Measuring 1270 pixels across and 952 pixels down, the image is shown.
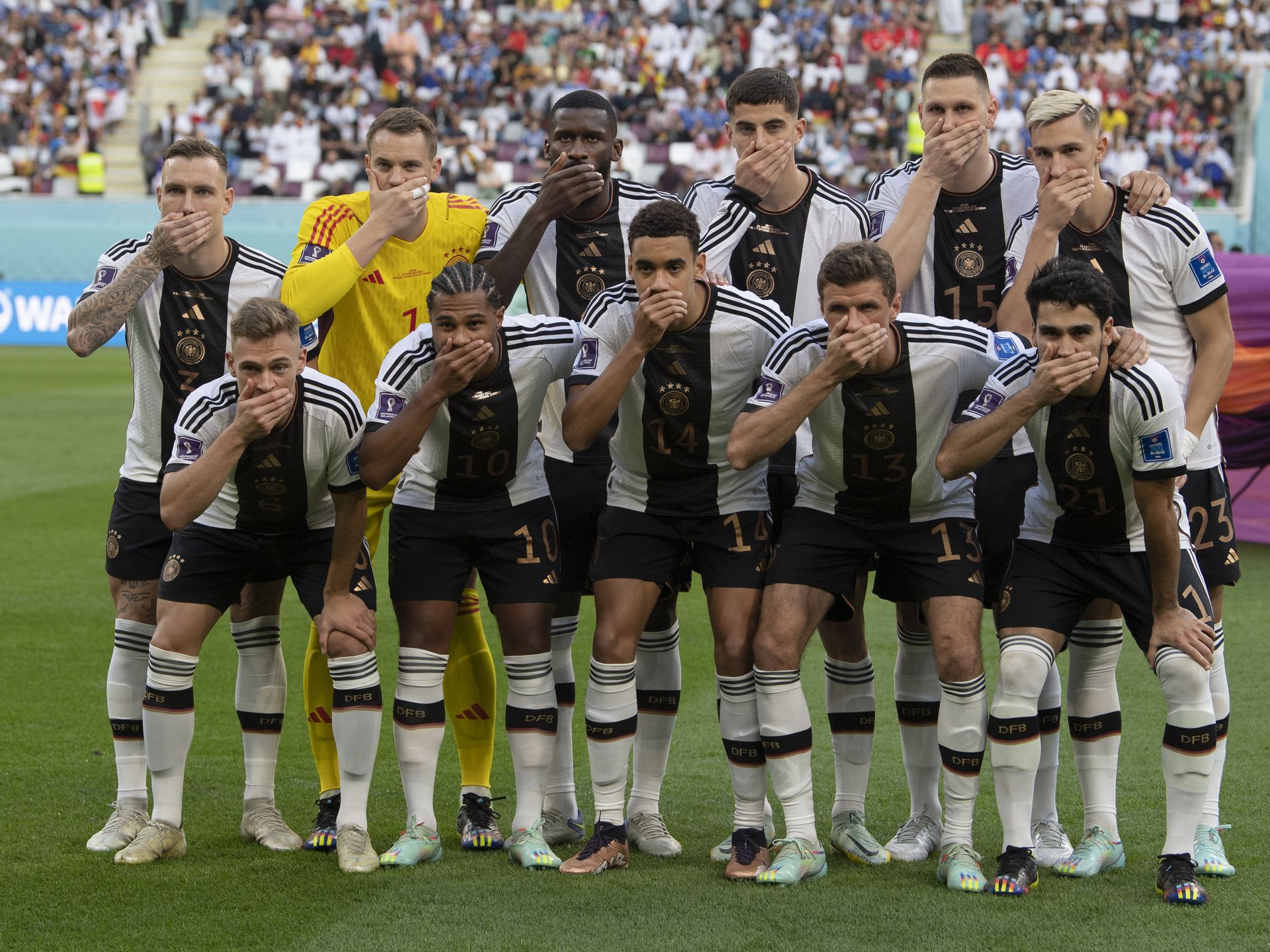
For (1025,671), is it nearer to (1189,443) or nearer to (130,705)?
(1189,443)

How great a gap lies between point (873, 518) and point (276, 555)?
6.12 ft

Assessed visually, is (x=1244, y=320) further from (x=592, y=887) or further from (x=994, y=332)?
(x=592, y=887)

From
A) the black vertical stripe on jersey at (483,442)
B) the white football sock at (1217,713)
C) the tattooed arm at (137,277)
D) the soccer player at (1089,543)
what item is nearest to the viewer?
the soccer player at (1089,543)

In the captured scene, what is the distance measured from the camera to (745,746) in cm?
468

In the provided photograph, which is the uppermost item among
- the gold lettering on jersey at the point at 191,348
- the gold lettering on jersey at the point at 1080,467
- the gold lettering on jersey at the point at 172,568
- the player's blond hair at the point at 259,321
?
the player's blond hair at the point at 259,321

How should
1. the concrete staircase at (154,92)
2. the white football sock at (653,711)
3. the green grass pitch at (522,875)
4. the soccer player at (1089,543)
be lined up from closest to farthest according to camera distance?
the green grass pitch at (522,875)
the soccer player at (1089,543)
the white football sock at (653,711)
the concrete staircase at (154,92)

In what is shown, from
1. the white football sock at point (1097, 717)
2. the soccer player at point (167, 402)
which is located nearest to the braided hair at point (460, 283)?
the soccer player at point (167, 402)

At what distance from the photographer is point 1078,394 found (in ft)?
14.7

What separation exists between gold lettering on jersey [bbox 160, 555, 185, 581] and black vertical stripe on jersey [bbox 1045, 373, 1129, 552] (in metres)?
2.66

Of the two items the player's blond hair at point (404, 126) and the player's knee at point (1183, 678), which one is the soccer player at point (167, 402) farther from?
the player's knee at point (1183, 678)

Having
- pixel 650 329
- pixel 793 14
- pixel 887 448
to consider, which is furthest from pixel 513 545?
pixel 793 14

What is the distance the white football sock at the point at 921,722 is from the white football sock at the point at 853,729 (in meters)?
0.11

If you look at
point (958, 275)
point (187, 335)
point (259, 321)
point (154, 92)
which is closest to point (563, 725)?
point (259, 321)

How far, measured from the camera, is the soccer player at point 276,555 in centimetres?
468
